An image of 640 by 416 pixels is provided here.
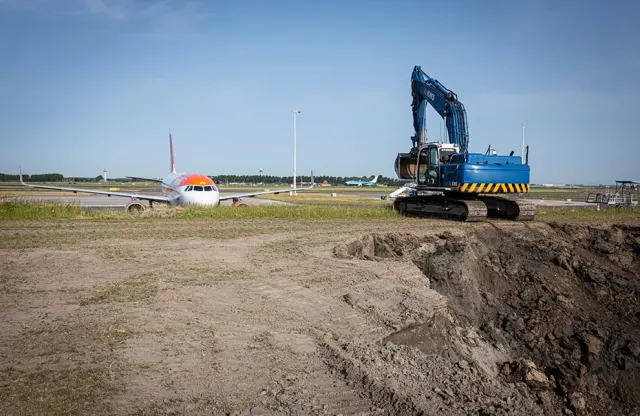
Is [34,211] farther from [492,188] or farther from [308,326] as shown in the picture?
[492,188]

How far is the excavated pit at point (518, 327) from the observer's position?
4953 millimetres

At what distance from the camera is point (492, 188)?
52.9ft

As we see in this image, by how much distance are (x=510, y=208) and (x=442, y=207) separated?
8.40ft

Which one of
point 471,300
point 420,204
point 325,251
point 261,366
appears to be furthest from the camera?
point 420,204

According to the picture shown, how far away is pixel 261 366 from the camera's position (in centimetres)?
457

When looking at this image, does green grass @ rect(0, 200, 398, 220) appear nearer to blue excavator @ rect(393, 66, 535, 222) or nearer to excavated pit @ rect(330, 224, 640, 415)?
blue excavator @ rect(393, 66, 535, 222)

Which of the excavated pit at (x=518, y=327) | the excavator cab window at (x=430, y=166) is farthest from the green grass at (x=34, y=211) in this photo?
the excavator cab window at (x=430, y=166)

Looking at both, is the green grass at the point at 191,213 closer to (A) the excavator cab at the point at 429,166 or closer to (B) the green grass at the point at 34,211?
(B) the green grass at the point at 34,211

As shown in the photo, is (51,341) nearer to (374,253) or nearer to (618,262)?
(374,253)

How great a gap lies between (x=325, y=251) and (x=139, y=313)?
5326 mm

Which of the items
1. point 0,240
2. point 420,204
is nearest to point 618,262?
point 420,204

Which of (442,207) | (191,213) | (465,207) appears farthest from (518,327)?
(191,213)

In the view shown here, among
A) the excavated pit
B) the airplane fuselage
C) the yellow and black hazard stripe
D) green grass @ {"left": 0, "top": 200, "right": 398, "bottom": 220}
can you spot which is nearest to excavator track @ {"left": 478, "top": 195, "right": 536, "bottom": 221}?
the yellow and black hazard stripe

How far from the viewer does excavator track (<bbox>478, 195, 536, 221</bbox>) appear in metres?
16.5
